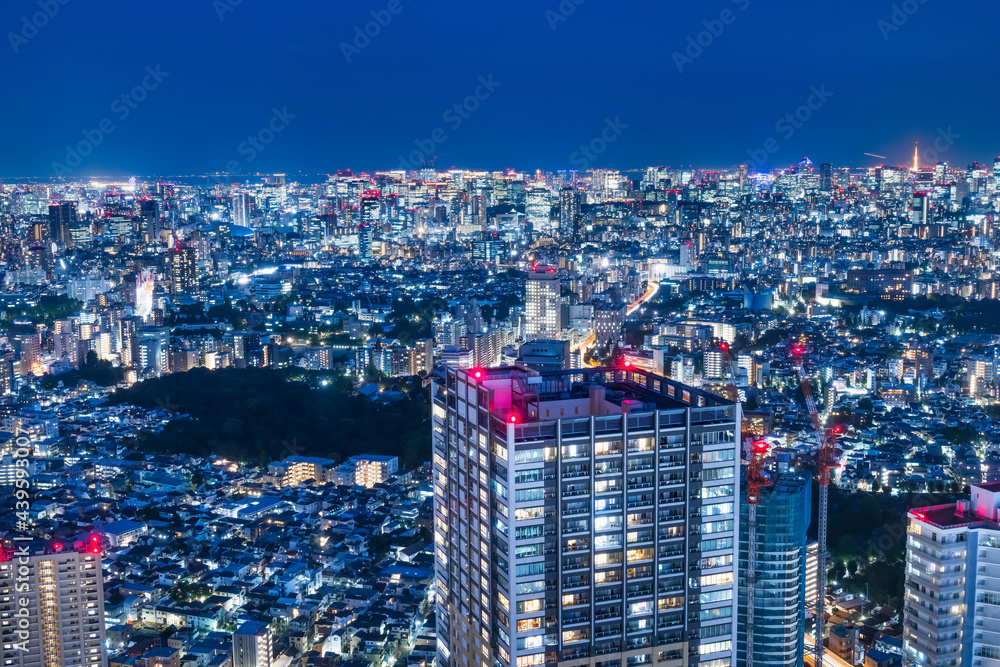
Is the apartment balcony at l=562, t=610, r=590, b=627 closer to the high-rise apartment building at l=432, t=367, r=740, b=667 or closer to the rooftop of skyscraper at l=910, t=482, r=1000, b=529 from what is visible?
the high-rise apartment building at l=432, t=367, r=740, b=667

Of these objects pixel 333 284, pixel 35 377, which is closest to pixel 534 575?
pixel 35 377

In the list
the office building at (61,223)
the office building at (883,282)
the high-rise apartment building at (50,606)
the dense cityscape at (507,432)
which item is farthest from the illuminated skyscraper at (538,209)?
the high-rise apartment building at (50,606)

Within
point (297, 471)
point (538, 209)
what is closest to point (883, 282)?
point (538, 209)

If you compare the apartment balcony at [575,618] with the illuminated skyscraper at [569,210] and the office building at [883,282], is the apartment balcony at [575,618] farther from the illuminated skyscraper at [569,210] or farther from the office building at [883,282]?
the illuminated skyscraper at [569,210]

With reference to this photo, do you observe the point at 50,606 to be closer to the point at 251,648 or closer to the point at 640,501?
the point at 251,648

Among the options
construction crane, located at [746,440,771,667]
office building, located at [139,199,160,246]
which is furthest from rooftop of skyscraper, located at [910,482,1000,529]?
office building, located at [139,199,160,246]
